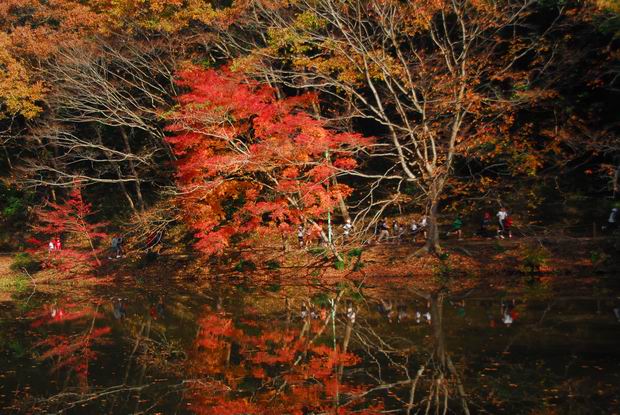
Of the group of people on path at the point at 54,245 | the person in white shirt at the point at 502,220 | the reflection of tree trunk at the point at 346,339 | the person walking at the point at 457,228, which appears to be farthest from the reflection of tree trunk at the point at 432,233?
the group of people on path at the point at 54,245

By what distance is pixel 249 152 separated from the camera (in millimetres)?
23859

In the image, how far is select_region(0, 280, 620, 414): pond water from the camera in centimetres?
1073

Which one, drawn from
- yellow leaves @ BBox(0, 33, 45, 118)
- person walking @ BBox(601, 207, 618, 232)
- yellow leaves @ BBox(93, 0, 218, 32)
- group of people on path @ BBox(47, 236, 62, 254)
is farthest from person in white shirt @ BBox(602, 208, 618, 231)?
group of people on path @ BBox(47, 236, 62, 254)

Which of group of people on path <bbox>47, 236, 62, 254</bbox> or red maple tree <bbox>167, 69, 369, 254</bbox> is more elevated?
red maple tree <bbox>167, 69, 369, 254</bbox>

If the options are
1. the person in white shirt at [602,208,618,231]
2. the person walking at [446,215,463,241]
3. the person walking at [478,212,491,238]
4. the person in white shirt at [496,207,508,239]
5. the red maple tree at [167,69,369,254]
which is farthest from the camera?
the person walking at [446,215,463,241]

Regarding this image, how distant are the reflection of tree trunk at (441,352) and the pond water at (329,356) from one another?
4 centimetres

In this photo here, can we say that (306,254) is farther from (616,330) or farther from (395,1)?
(616,330)

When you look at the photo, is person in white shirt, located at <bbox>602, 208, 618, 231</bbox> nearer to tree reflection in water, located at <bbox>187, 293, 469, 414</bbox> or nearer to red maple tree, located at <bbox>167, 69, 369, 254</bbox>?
red maple tree, located at <bbox>167, 69, 369, 254</bbox>

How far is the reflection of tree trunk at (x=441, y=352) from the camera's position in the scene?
10.6m

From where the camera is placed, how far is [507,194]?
27.5 meters

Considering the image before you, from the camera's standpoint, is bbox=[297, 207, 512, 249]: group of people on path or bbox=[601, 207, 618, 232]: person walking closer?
bbox=[601, 207, 618, 232]: person walking

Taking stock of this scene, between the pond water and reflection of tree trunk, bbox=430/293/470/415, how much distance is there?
0.14 feet

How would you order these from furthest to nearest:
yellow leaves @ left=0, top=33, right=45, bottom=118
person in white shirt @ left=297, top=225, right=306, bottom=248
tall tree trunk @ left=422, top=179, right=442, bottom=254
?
1. yellow leaves @ left=0, top=33, right=45, bottom=118
2. person in white shirt @ left=297, top=225, right=306, bottom=248
3. tall tree trunk @ left=422, top=179, right=442, bottom=254

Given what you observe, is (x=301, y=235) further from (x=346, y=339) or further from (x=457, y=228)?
(x=346, y=339)
